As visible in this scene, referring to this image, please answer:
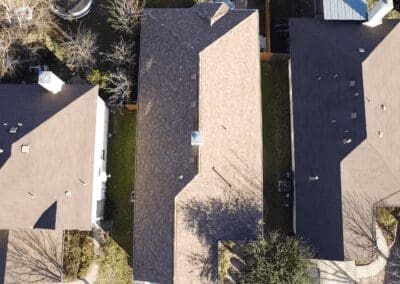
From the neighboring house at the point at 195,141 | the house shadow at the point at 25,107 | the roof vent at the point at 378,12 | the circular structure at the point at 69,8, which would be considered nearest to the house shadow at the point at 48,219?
the house shadow at the point at 25,107

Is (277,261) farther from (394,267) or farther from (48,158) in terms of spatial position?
(48,158)

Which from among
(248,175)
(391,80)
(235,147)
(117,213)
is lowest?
(117,213)

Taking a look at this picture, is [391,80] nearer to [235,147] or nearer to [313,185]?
[313,185]

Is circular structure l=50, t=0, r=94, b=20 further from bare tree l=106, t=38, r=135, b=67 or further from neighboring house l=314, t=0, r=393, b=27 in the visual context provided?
neighboring house l=314, t=0, r=393, b=27

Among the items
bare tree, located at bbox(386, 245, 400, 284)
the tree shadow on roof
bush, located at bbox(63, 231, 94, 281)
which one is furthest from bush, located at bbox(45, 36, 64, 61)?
bare tree, located at bbox(386, 245, 400, 284)

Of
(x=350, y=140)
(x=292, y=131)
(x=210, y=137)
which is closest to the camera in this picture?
(x=210, y=137)

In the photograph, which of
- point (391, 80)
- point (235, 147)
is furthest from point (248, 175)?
point (391, 80)
